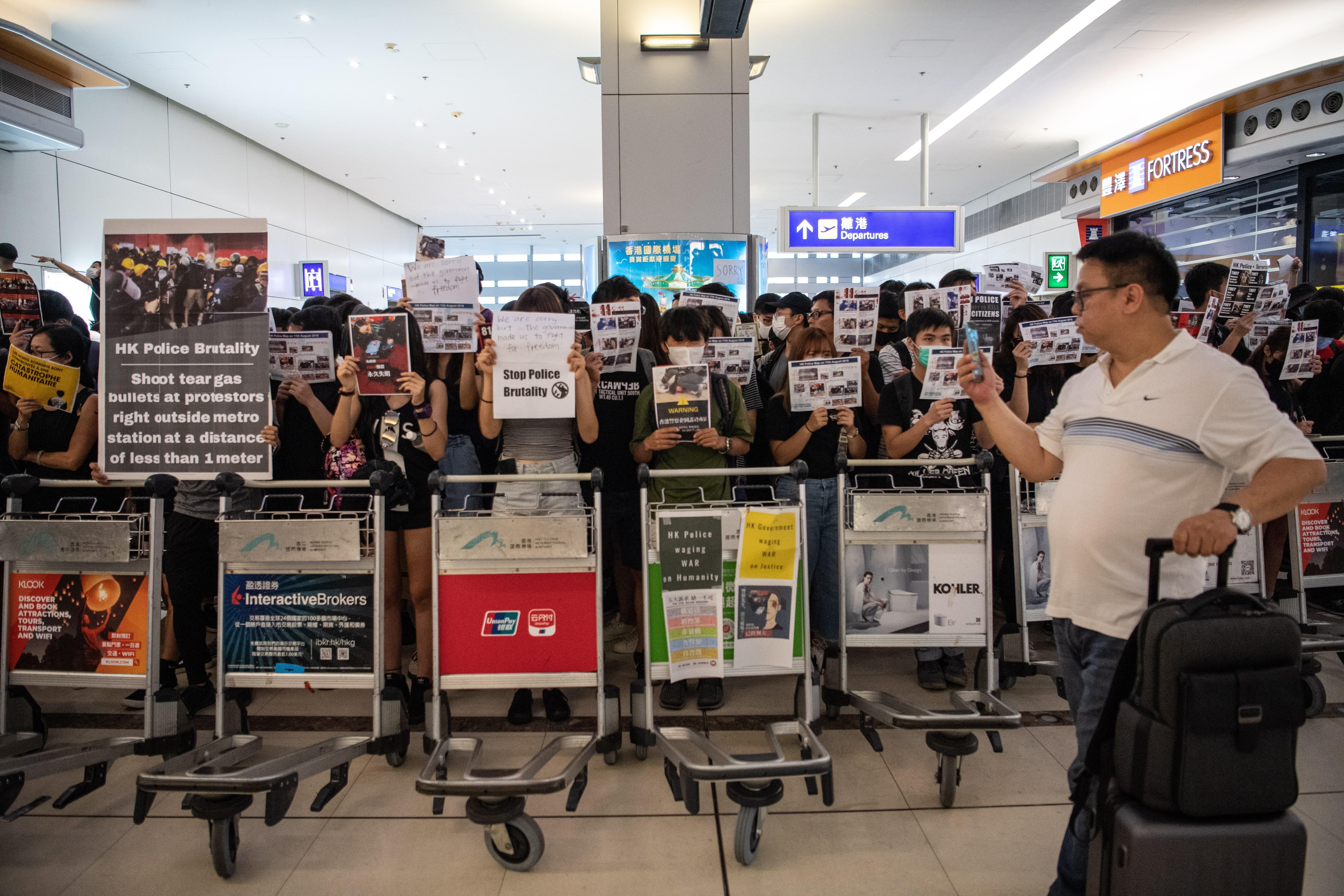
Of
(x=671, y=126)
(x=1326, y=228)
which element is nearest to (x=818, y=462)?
(x=671, y=126)

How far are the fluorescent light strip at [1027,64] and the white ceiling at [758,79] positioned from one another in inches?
4.7

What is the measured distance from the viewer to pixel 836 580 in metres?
3.32

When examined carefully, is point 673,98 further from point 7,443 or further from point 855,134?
point 855,134

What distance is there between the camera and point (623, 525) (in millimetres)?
3523

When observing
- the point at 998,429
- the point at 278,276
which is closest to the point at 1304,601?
the point at 998,429

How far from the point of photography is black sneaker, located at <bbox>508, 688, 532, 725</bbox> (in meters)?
3.17

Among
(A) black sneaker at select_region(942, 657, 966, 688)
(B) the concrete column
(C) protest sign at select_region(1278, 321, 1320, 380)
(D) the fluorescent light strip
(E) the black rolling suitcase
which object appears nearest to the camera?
(E) the black rolling suitcase

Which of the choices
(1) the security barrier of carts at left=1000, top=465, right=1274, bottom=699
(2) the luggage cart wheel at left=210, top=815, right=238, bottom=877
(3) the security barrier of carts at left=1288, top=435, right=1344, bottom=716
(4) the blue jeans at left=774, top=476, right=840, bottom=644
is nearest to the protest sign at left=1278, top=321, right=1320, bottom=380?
(3) the security barrier of carts at left=1288, top=435, right=1344, bottom=716

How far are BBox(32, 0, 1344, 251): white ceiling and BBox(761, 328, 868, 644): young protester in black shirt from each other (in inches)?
197

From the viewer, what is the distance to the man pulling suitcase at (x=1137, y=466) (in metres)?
1.65

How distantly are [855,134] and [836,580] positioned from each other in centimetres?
979

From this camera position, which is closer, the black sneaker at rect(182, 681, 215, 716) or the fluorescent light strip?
the black sneaker at rect(182, 681, 215, 716)

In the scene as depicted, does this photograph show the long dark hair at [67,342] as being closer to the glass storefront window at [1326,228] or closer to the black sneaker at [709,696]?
the black sneaker at [709,696]

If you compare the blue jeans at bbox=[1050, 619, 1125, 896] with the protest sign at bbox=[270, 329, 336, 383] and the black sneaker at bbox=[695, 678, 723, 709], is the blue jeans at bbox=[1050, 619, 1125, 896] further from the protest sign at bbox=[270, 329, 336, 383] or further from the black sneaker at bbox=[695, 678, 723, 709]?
the protest sign at bbox=[270, 329, 336, 383]
